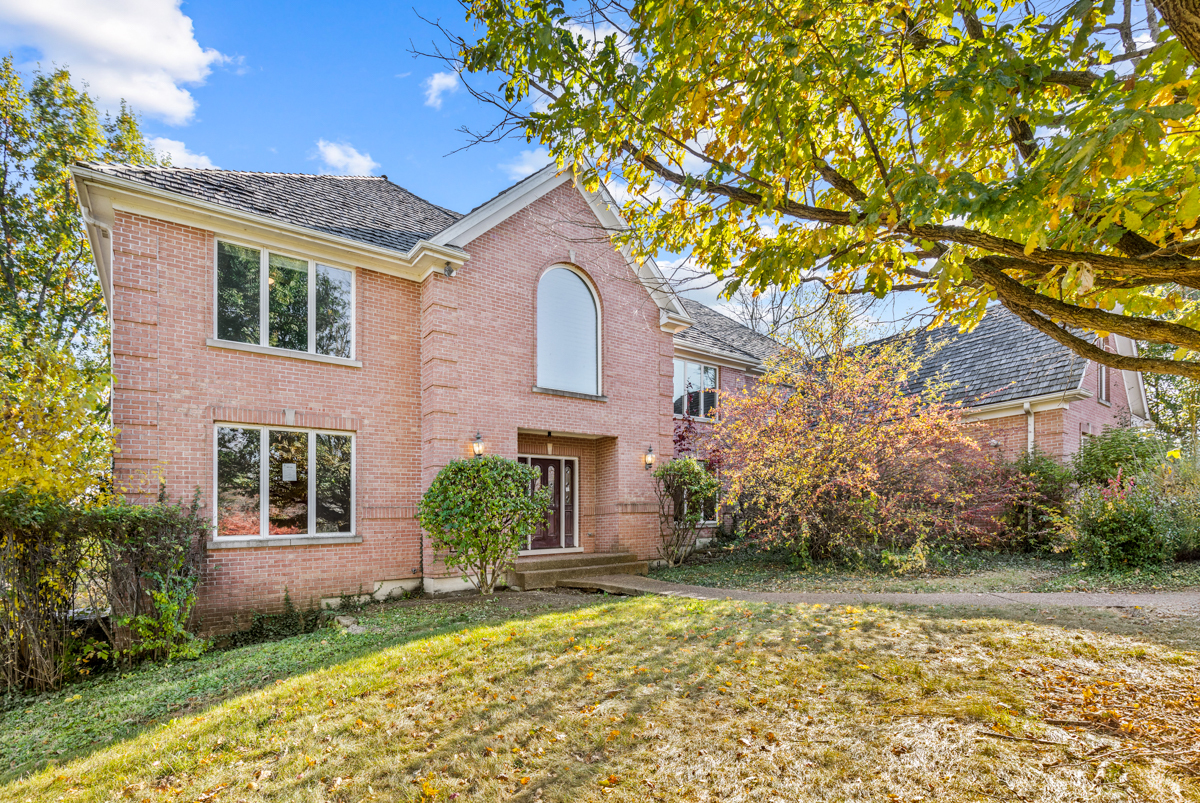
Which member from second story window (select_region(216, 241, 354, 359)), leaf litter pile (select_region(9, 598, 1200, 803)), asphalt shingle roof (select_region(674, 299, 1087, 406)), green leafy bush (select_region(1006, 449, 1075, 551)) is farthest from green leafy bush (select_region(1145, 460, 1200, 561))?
second story window (select_region(216, 241, 354, 359))

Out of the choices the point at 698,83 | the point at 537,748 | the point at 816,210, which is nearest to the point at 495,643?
the point at 537,748

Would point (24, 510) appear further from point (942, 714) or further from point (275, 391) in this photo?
Answer: point (942, 714)

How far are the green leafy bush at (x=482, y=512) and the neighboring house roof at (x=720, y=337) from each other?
7.02m

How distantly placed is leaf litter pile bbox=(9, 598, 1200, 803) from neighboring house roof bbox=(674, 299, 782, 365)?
10371 millimetres

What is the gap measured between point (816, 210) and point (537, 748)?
159 inches

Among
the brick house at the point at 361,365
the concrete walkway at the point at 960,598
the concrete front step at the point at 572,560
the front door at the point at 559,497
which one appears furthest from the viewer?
the front door at the point at 559,497

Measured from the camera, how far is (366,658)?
5.97 metres

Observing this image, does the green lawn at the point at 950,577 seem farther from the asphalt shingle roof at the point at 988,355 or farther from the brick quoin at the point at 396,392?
the asphalt shingle roof at the point at 988,355

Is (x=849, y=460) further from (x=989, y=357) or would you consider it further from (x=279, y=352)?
(x=279, y=352)

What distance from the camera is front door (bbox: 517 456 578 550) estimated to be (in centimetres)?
1294

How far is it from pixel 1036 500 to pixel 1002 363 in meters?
5.09

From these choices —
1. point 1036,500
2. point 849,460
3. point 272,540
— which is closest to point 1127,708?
point 849,460

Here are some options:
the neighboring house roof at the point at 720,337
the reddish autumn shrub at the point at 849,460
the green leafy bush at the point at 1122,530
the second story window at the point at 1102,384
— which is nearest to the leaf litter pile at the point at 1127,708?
the reddish autumn shrub at the point at 849,460

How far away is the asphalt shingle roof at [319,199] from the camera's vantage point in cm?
933
